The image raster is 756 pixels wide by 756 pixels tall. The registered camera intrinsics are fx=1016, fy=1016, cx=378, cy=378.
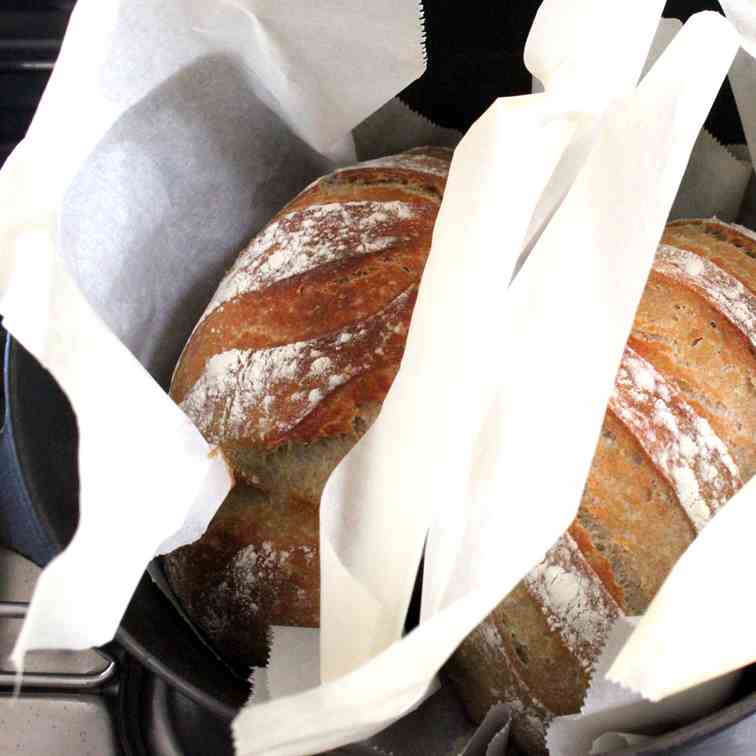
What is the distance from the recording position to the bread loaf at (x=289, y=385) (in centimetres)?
55

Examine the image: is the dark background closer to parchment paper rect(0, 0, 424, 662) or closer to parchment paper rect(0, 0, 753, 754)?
parchment paper rect(0, 0, 424, 662)

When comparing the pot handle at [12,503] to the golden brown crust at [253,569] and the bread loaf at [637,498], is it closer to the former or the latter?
the golden brown crust at [253,569]

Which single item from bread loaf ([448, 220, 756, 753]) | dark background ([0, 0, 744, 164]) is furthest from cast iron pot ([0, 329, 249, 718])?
dark background ([0, 0, 744, 164])

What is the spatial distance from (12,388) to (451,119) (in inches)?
14.5

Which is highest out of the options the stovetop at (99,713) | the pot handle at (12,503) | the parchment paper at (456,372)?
the parchment paper at (456,372)

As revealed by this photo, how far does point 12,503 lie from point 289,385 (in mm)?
316

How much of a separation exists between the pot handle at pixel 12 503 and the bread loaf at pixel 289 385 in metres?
0.10

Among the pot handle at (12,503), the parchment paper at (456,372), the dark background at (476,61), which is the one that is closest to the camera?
the parchment paper at (456,372)

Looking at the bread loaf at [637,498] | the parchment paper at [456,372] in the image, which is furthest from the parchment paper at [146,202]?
the bread loaf at [637,498]

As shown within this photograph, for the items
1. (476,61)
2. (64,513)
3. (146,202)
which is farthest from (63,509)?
(476,61)

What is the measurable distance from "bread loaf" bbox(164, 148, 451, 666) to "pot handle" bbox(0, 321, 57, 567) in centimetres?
10

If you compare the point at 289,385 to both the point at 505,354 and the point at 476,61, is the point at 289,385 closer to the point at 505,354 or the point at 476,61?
the point at 505,354

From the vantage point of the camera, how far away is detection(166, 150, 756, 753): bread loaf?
514mm

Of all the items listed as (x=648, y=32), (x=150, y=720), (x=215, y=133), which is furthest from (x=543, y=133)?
(x=150, y=720)
